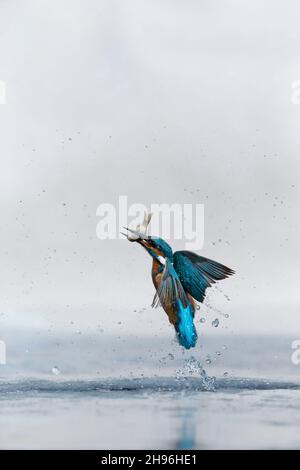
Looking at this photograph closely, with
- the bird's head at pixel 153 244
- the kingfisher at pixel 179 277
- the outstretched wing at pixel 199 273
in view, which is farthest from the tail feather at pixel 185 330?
the bird's head at pixel 153 244

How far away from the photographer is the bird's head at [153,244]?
6762mm

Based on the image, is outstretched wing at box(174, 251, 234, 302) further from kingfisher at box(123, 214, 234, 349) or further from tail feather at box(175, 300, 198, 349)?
tail feather at box(175, 300, 198, 349)

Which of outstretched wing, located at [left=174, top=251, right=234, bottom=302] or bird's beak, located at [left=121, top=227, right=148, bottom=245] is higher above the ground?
bird's beak, located at [left=121, top=227, right=148, bottom=245]

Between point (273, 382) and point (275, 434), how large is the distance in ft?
6.25

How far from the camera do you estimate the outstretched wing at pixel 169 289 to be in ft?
22.2

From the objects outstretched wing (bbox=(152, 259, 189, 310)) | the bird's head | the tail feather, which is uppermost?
the bird's head

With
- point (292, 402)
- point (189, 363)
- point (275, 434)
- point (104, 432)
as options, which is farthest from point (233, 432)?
point (189, 363)

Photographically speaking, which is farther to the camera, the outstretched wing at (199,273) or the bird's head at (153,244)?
the outstretched wing at (199,273)

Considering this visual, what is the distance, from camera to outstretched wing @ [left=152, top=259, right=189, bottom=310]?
6.76 metres

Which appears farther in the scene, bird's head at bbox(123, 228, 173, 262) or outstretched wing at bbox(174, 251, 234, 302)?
outstretched wing at bbox(174, 251, 234, 302)

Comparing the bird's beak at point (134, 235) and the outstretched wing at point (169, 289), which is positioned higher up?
the bird's beak at point (134, 235)

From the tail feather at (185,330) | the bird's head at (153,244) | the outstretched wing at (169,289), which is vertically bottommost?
the tail feather at (185,330)

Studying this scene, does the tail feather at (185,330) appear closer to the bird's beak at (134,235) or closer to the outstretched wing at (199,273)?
the outstretched wing at (199,273)

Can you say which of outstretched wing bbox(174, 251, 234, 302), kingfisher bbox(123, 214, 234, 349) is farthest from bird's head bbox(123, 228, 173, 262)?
outstretched wing bbox(174, 251, 234, 302)
